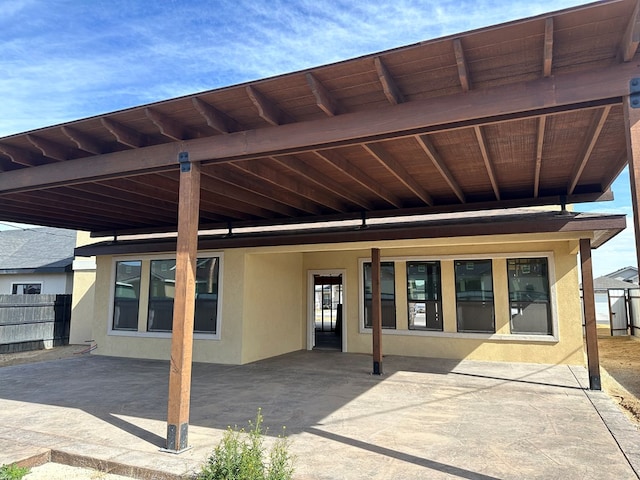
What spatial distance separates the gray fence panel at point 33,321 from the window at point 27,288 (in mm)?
2334

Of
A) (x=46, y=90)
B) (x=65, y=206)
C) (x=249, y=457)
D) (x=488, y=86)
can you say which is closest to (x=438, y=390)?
(x=249, y=457)

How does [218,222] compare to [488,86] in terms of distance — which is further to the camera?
[218,222]

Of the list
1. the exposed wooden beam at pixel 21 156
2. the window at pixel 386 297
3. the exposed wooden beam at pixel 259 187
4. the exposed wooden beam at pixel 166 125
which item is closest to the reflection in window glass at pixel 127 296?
the exposed wooden beam at pixel 259 187

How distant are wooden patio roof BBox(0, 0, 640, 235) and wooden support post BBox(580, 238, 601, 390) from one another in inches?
41.3

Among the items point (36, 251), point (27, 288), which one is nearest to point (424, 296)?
point (27, 288)

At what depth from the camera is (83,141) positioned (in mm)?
4531

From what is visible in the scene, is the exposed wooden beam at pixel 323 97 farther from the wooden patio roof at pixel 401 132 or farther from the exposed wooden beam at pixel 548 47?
the exposed wooden beam at pixel 548 47

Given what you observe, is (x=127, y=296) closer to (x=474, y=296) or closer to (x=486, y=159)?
(x=474, y=296)

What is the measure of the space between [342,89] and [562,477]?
3.56 meters

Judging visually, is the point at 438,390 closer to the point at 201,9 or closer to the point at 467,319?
the point at 467,319

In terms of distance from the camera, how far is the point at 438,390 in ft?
20.6

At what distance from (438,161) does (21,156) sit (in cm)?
496

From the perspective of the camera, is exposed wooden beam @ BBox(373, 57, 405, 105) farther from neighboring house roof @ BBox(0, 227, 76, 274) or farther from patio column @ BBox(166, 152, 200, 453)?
neighboring house roof @ BBox(0, 227, 76, 274)

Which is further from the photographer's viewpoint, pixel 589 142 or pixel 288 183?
pixel 288 183
